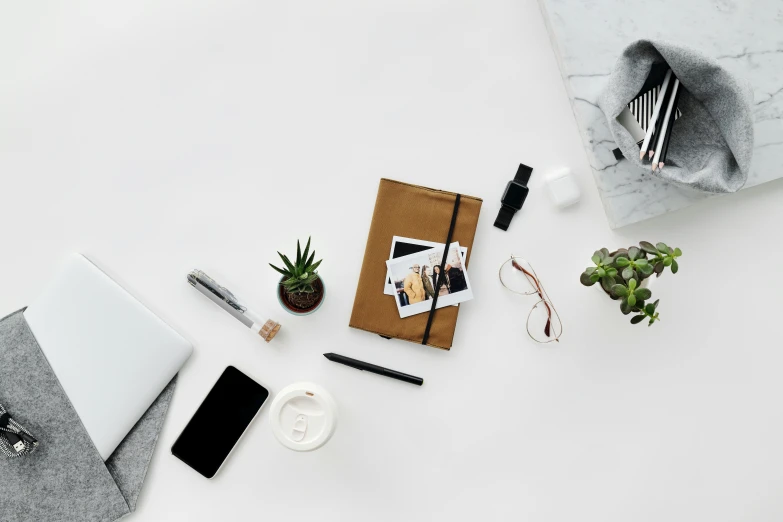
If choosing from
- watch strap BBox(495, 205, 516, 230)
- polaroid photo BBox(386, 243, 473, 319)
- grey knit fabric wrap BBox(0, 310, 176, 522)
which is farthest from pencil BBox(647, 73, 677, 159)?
grey knit fabric wrap BBox(0, 310, 176, 522)

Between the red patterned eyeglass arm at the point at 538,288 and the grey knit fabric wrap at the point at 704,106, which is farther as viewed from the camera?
the red patterned eyeglass arm at the point at 538,288

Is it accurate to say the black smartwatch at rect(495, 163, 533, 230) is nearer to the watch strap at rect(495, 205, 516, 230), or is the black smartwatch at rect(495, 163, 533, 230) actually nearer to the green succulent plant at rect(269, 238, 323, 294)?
the watch strap at rect(495, 205, 516, 230)

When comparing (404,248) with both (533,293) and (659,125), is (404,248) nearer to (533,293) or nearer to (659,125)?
(533,293)

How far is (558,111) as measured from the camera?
0.85 meters

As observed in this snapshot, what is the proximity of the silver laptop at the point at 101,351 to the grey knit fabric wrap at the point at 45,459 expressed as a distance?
0.02 metres

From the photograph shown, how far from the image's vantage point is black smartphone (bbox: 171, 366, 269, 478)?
0.84 m

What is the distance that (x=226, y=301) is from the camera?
0.83m

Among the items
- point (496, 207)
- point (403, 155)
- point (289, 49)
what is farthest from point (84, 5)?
point (496, 207)

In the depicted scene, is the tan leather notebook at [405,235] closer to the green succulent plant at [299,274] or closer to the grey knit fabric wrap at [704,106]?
the green succulent plant at [299,274]

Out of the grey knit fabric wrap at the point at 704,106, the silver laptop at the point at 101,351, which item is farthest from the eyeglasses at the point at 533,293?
the silver laptop at the point at 101,351

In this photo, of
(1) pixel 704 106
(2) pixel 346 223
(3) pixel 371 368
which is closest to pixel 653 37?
(1) pixel 704 106

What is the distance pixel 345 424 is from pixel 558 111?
620 millimetres

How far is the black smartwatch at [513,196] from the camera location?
0.84m

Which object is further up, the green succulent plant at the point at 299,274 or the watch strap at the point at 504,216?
the watch strap at the point at 504,216
